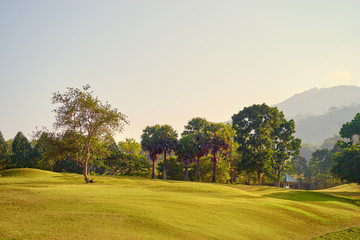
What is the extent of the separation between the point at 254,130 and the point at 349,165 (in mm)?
27463

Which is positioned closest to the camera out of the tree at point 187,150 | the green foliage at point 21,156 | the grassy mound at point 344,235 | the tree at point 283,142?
the grassy mound at point 344,235

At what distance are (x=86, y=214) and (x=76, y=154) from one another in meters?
31.8

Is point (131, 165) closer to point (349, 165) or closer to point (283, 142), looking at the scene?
point (283, 142)

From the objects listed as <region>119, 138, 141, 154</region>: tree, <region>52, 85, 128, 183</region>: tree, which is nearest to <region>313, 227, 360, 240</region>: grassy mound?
<region>52, 85, 128, 183</region>: tree

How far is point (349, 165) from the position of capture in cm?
5916

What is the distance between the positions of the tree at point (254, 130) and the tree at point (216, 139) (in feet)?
21.7

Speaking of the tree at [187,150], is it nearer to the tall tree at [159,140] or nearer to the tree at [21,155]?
the tall tree at [159,140]

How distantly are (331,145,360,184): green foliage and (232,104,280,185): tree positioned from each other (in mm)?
18610

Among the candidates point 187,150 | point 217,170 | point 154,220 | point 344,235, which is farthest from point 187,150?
point 154,220

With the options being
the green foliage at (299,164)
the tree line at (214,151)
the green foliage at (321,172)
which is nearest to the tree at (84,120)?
the tree line at (214,151)

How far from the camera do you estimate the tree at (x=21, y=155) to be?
78750 mm

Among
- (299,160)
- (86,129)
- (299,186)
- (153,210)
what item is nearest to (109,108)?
(86,129)

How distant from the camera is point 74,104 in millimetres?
47062

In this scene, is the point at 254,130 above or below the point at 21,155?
above
